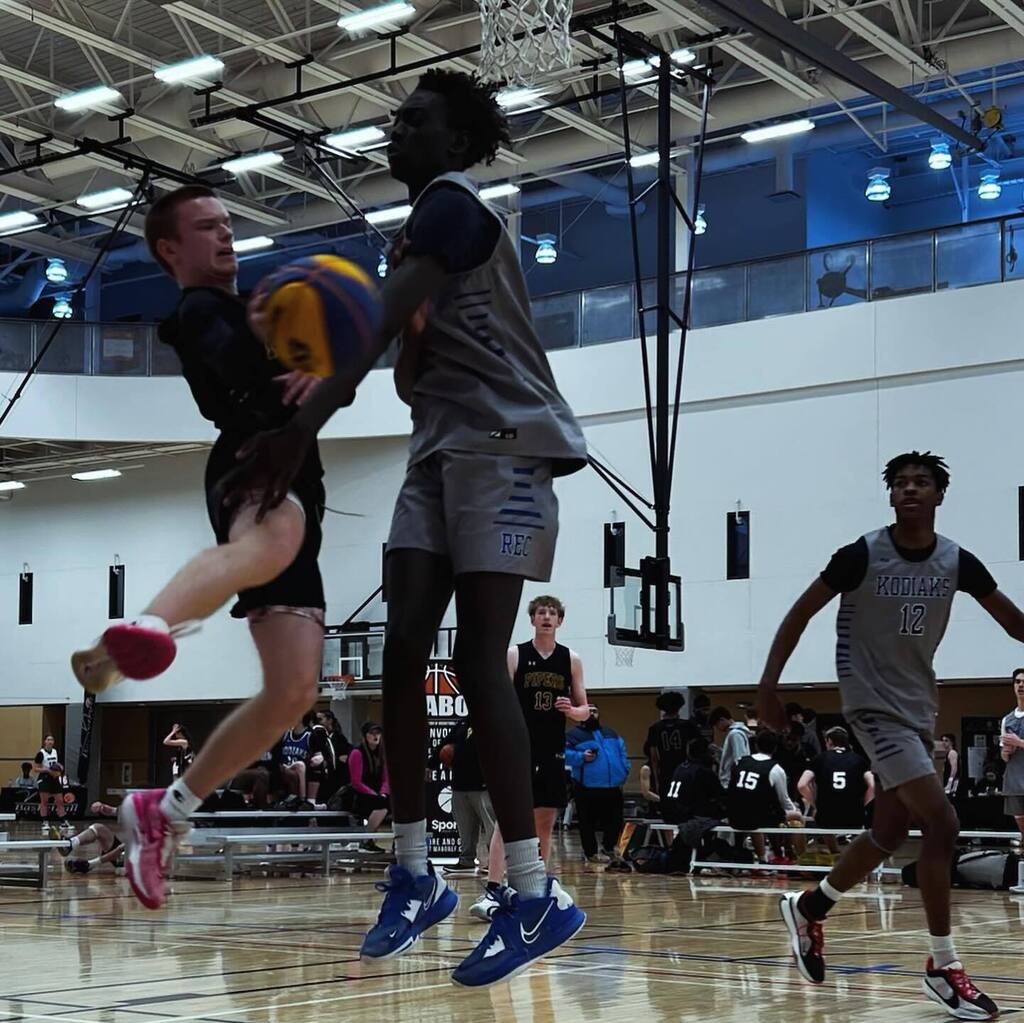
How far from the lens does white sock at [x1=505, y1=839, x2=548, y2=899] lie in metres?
3.89

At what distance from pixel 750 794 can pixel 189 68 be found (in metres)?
13.0

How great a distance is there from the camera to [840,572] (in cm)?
629

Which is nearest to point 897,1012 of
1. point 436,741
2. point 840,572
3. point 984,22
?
point 840,572

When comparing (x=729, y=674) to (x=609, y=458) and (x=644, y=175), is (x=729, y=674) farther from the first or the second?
(x=644, y=175)

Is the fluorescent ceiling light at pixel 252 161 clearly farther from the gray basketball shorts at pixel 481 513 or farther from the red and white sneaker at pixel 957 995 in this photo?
the gray basketball shorts at pixel 481 513

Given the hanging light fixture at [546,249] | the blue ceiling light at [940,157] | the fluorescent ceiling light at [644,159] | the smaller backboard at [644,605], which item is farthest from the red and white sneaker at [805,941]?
the hanging light fixture at [546,249]

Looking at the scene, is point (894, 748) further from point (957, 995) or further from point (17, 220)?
point (17, 220)

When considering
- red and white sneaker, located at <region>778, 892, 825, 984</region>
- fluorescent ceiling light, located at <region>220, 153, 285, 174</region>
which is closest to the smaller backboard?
fluorescent ceiling light, located at <region>220, 153, 285, 174</region>

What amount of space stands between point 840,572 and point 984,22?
19600 mm

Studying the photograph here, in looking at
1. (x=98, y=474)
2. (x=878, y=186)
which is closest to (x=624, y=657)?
(x=878, y=186)

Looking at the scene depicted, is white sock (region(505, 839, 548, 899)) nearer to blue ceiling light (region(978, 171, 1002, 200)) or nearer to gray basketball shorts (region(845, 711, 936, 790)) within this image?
gray basketball shorts (region(845, 711, 936, 790))

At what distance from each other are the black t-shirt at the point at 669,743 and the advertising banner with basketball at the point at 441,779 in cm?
238

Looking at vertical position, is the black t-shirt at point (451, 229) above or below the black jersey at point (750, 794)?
above

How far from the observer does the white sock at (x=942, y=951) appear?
5.82 m
